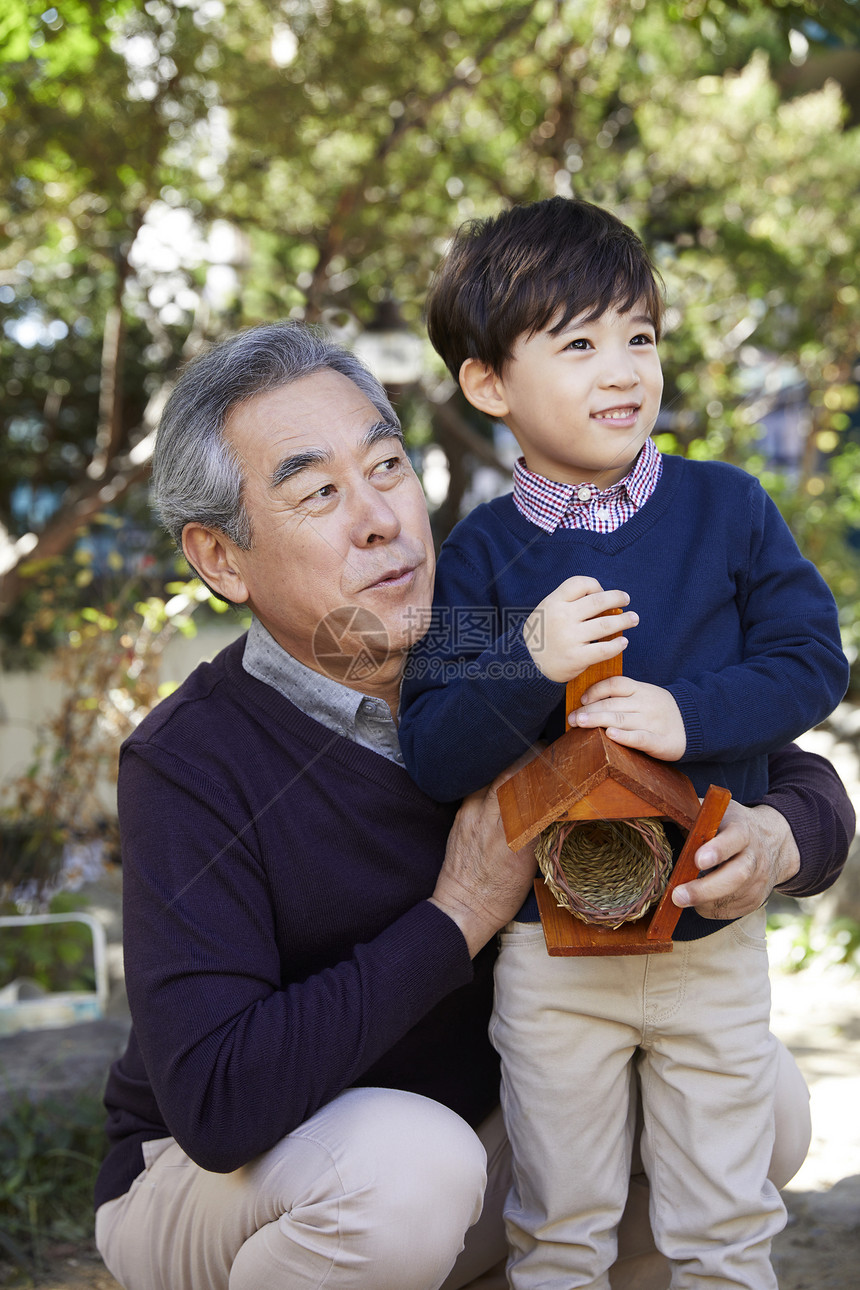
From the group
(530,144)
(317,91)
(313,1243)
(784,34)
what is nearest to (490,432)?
(530,144)

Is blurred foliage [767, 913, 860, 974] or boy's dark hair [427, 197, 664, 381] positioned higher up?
boy's dark hair [427, 197, 664, 381]

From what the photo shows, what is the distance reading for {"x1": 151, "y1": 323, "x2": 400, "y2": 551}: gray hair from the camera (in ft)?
6.35

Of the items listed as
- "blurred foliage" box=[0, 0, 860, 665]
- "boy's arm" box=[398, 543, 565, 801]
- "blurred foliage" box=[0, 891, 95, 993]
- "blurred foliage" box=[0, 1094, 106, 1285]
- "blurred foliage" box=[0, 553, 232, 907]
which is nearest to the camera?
"boy's arm" box=[398, 543, 565, 801]

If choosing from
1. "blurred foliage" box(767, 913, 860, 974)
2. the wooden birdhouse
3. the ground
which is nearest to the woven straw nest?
the wooden birdhouse

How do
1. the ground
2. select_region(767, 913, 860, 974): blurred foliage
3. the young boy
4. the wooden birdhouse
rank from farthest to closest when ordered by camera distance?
select_region(767, 913, 860, 974): blurred foliage → the ground → the young boy → the wooden birdhouse

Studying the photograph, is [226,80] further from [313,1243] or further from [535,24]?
[313,1243]

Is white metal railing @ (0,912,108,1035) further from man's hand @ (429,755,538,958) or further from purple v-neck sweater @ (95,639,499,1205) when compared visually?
man's hand @ (429,755,538,958)

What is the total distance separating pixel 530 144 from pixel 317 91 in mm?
1444

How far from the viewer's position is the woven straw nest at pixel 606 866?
5.36ft

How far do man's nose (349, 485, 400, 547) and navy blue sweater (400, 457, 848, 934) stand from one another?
172mm

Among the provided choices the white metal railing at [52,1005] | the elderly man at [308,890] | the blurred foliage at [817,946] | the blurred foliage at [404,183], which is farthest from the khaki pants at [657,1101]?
the blurred foliage at [404,183]

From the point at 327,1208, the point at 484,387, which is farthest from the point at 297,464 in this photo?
the point at 327,1208

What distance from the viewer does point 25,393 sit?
30.6 feet

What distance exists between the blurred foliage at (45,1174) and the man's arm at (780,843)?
2.00m
